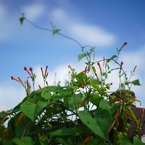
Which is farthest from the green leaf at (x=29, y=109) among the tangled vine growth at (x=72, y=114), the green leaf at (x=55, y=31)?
the green leaf at (x=55, y=31)

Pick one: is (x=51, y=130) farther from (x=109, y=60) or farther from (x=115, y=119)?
(x=109, y=60)

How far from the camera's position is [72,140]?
1578 mm

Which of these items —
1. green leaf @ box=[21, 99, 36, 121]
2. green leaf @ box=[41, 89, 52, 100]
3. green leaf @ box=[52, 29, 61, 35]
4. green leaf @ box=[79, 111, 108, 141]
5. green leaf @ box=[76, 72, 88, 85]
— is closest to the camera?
green leaf @ box=[79, 111, 108, 141]

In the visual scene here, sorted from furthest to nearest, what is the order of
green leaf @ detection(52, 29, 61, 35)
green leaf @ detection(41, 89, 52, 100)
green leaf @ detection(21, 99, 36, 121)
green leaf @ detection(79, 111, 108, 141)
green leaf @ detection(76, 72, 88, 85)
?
1. green leaf @ detection(52, 29, 61, 35)
2. green leaf @ detection(76, 72, 88, 85)
3. green leaf @ detection(41, 89, 52, 100)
4. green leaf @ detection(21, 99, 36, 121)
5. green leaf @ detection(79, 111, 108, 141)

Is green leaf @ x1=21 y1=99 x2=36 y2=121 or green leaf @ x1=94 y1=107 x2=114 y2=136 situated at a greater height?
green leaf @ x1=21 y1=99 x2=36 y2=121

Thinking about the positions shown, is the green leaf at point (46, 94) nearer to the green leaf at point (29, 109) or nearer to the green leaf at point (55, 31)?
the green leaf at point (29, 109)

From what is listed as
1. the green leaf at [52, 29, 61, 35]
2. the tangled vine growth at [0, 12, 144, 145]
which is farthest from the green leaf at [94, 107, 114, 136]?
the green leaf at [52, 29, 61, 35]

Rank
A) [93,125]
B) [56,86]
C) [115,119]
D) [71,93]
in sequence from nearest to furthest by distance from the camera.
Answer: [93,125], [115,119], [71,93], [56,86]

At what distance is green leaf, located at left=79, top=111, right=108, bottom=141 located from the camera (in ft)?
4.58

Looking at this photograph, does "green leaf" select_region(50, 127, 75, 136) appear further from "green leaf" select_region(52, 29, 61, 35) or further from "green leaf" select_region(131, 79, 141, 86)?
"green leaf" select_region(52, 29, 61, 35)

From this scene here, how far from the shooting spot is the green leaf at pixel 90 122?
4.58 feet

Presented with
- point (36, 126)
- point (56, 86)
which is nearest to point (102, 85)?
point (56, 86)

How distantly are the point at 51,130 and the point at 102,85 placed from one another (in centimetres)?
36

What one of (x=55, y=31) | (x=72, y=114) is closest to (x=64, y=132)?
(x=72, y=114)
